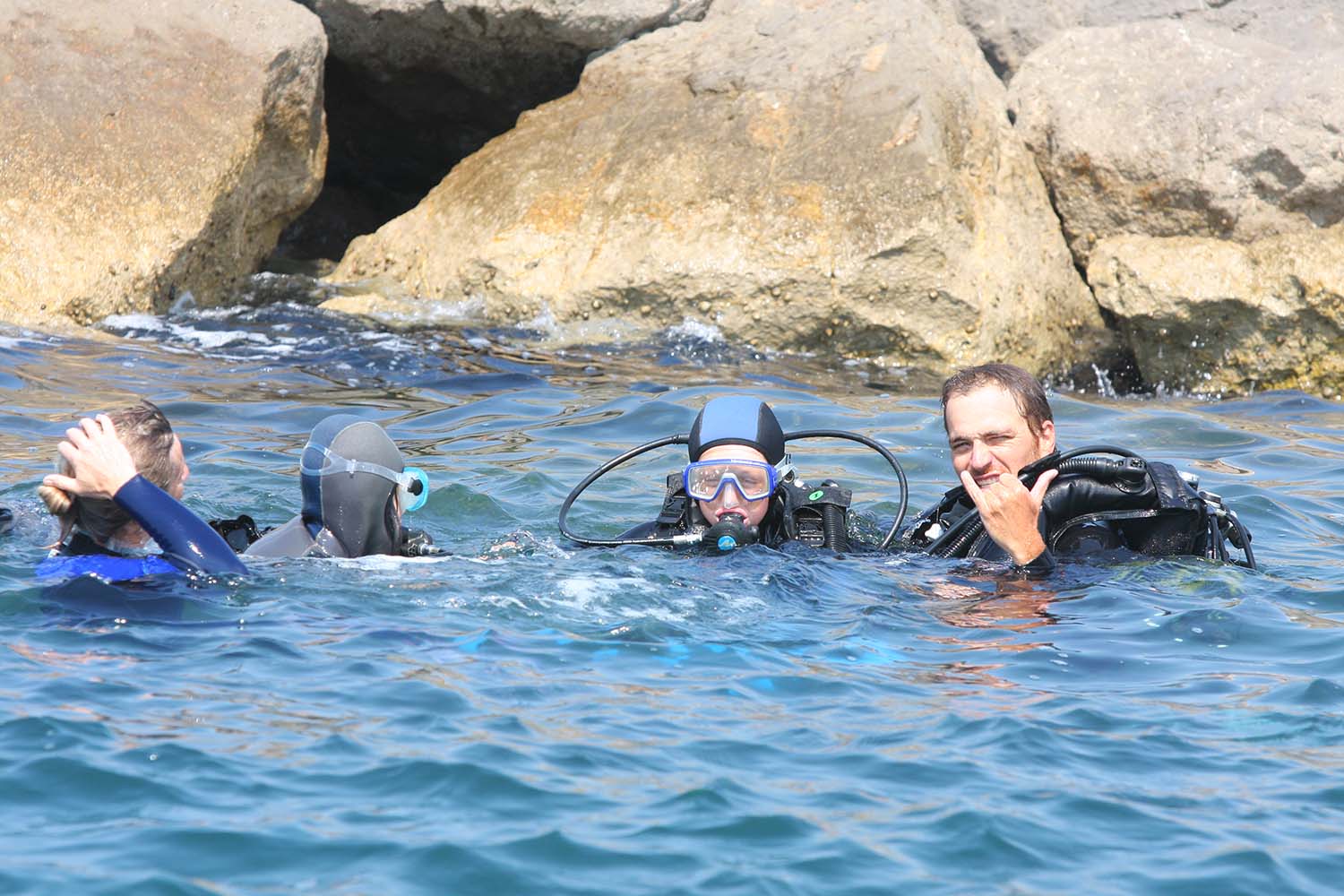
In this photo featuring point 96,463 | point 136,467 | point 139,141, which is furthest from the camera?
point 139,141

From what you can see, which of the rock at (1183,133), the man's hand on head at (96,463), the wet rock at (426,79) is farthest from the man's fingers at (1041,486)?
the wet rock at (426,79)

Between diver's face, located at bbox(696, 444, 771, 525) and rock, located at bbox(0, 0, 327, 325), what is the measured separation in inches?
212

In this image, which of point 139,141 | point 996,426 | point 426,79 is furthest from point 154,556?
point 426,79

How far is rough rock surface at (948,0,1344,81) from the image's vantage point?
11805 mm

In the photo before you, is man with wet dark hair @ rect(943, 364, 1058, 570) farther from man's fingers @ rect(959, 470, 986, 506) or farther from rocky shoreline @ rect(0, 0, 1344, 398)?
rocky shoreline @ rect(0, 0, 1344, 398)

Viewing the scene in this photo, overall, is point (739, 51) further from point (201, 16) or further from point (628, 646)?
point (628, 646)

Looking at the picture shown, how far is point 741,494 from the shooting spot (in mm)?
5504

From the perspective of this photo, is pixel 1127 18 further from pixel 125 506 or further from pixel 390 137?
pixel 125 506

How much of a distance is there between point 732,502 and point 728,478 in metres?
0.10

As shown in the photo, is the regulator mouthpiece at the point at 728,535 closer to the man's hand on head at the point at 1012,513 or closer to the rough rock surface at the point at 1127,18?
the man's hand on head at the point at 1012,513

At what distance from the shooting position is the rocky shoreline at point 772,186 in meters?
9.48

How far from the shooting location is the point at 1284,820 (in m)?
3.31

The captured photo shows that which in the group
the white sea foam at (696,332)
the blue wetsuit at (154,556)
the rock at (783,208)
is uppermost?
the rock at (783,208)

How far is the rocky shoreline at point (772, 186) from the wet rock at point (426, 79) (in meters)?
0.08
